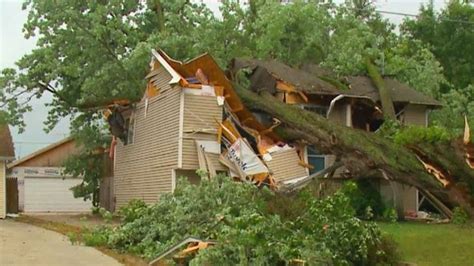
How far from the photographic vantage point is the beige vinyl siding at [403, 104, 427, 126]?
2267cm

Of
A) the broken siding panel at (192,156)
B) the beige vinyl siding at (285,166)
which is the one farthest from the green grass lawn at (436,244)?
the broken siding panel at (192,156)

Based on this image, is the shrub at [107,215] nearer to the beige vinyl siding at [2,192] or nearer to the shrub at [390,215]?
the shrub at [390,215]

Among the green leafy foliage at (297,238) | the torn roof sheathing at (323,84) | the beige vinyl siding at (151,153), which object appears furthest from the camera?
the torn roof sheathing at (323,84)

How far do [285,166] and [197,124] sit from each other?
2680 mm

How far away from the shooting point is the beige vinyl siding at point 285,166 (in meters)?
19.0

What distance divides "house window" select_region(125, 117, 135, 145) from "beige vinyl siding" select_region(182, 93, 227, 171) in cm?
393

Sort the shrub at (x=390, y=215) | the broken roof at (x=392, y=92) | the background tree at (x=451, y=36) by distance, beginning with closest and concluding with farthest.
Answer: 1. the shrub at (x=390, y=215)
2. the broken roof at (x=392, y=92)
3. the background tree at (x=451, y=36)

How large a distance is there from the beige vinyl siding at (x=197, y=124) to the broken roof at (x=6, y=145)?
10.0 metres

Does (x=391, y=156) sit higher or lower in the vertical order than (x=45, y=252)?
higher

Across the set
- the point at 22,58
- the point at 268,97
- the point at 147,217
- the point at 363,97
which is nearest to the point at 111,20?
the point at 22,58

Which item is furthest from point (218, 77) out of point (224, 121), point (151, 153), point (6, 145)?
point (6, 145)

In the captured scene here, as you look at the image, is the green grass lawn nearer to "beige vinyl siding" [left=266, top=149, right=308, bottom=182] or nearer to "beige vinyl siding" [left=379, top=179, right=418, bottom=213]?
"beige vinyl siding" [left=266, top=149, right=308, bottom=182]

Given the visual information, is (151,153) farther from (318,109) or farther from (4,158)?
(4,158)

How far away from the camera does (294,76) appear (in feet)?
70.7
